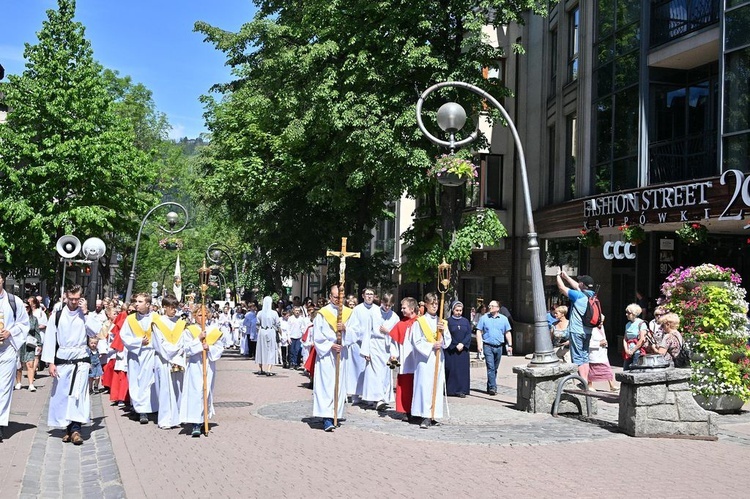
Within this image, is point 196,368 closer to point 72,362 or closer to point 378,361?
point 72,362

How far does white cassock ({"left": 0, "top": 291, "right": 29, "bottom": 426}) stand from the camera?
10.7 meters

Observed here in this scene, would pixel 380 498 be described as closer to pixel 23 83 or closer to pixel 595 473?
pixel 595 473

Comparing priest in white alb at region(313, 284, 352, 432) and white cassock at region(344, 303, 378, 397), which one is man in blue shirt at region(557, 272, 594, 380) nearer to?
white cassock at region(344, 303, 378, 397)

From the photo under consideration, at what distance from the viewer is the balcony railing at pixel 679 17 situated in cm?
1919

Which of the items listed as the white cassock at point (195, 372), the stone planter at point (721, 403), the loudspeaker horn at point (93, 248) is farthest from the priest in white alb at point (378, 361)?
the loudspeaker horn at point (93, 248)

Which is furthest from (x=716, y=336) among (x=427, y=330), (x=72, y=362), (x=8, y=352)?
(x=8, y=352)

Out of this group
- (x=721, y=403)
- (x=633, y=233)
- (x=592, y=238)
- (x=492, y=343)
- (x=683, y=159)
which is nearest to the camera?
(x=721, y=403)

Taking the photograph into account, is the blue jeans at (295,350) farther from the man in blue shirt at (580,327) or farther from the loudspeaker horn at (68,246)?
the man in blue shirt at (580,327)

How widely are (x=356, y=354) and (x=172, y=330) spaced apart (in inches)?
179

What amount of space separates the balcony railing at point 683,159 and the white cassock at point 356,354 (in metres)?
9.09

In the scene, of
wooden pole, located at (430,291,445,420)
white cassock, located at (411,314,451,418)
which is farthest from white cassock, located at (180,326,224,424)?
wooden pole, located at (430,291,445,420)

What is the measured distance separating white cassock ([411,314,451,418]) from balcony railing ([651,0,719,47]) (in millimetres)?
10904

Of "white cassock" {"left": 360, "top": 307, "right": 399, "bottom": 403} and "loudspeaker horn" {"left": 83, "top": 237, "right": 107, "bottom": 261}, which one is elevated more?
"loudspeaker horn" {"left": 83, "top": 237, "right": 107, "bottom": 261}

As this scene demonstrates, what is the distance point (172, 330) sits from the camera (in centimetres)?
1188
